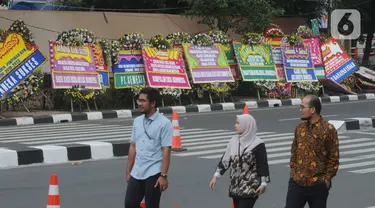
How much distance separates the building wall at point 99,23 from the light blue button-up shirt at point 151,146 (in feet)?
54.2

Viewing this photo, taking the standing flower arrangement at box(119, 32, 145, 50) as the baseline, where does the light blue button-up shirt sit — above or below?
below

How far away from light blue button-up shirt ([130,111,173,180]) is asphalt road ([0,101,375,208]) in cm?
201

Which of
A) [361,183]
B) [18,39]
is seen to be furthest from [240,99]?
[361,183]

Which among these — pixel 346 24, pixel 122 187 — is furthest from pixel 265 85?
pixel 122 187

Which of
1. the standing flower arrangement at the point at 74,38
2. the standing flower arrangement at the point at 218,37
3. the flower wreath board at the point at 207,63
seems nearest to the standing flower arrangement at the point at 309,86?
the flower wreath board at the point at 207,63

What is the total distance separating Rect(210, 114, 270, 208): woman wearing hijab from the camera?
5.79 m

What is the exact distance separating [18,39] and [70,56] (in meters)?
1.63

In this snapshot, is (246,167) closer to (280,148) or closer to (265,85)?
(280,148)

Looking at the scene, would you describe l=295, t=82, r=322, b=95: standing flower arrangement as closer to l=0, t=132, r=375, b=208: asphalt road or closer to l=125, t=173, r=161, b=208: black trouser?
l=0, t=132, r=375, b=208: asphalt road

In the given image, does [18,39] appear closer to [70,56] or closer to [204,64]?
[70,56]

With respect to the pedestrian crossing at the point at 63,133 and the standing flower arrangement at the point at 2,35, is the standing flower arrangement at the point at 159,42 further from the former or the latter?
the pedestrian crossing at the point at 63,133

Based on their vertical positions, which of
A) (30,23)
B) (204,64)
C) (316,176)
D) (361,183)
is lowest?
(361,183)

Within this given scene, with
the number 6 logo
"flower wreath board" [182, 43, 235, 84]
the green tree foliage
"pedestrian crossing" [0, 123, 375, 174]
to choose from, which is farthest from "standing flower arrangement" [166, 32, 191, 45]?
the number 6 logo

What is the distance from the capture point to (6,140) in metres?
14.1
